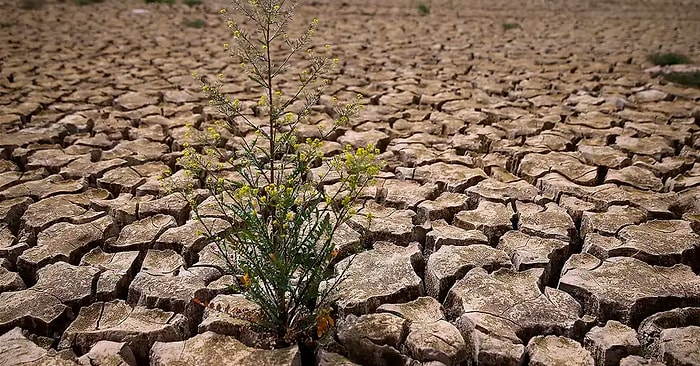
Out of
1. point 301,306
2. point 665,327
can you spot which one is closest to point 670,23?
point 665,327

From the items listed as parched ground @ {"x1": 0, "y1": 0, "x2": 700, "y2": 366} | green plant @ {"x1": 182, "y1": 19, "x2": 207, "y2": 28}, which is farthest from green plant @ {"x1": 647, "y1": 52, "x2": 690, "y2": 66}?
green plant @ {"x1": 182, "y1": 19, "x2": 207, "y2": 28}

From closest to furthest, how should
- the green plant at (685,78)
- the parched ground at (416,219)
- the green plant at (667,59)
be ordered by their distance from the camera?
the parched ground at (416,219) < the green plant at (685,78) < the green plant at (667,59)

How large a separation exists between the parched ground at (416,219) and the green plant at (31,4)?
3.44 metres

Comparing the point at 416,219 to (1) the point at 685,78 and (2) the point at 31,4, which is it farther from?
(2) the point at 31,4

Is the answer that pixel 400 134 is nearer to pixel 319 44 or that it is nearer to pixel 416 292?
pixel 416 292

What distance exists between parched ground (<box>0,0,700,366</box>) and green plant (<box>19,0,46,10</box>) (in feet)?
11.3

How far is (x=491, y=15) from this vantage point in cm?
917

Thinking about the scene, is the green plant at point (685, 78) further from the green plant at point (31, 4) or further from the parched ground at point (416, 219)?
the green plant at point (31, 4)

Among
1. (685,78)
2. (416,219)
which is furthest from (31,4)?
(685,78)

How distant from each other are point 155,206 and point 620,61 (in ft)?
16.8

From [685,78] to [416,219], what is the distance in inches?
146

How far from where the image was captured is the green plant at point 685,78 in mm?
5008

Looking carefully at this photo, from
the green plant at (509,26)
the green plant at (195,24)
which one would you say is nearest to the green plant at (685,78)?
the green plant at (509,26)

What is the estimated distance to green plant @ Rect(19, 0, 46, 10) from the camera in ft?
28.5
